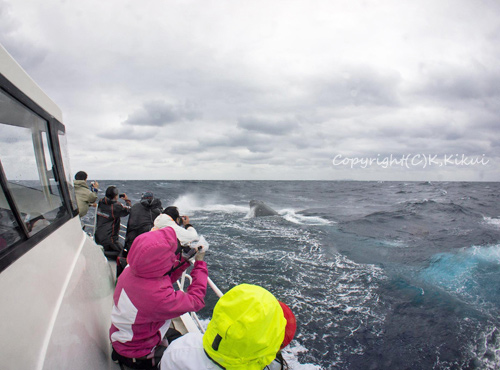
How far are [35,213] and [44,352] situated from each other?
112 cm

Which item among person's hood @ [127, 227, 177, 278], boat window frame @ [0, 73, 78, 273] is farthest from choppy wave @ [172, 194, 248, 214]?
person's hood @ [127, 227, 177, 278]

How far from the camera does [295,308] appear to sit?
24.4 ft

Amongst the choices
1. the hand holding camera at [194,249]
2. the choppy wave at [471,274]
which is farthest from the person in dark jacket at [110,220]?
the choppy wave at [471,274]

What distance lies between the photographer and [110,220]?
5781mm

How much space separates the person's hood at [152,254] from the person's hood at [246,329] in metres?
0.67

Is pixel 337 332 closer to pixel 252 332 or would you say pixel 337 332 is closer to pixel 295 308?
pixel 295 308

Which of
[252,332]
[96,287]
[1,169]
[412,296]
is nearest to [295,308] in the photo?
[412,296]

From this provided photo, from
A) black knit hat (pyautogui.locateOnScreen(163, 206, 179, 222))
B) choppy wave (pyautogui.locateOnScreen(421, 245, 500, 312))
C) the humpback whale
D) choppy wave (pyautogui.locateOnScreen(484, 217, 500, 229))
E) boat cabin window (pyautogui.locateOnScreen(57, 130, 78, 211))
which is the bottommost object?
choppy wave (pyautogui.locateOnScreen(484, 217, 500, 229))

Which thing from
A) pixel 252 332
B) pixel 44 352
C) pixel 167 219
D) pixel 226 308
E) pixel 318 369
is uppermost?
pixel 167 219

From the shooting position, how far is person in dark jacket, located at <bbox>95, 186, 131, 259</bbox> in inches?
215

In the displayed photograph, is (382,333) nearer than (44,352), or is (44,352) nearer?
(44,352)

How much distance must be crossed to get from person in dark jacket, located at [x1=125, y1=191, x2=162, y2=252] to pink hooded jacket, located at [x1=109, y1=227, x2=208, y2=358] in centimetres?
262

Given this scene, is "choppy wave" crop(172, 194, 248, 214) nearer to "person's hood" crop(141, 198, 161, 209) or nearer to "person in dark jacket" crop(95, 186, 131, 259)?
"person in dark jacket" crop(95, 186, 131, 259)

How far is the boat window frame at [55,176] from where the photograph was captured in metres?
1.70
